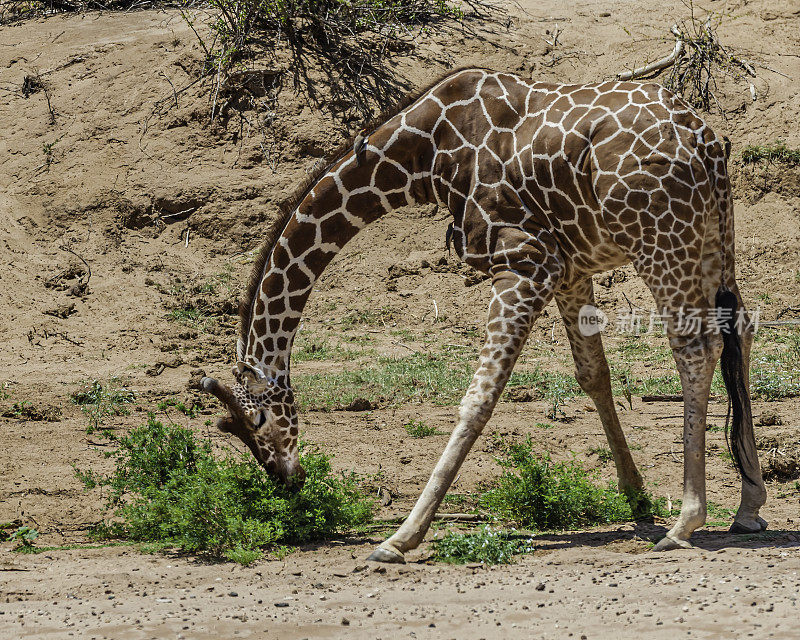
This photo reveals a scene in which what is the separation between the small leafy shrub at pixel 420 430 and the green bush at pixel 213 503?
4.69ft

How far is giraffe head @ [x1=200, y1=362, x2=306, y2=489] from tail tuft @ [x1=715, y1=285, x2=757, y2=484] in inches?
106

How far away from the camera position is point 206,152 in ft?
41.6

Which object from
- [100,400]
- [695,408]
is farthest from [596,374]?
[100,400]

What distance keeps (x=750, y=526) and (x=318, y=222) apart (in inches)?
129

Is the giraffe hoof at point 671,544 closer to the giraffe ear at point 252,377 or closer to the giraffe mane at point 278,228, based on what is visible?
the giraffe ear at point 252,377

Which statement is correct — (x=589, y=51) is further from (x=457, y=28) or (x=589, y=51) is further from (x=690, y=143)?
(x=690, y=143)

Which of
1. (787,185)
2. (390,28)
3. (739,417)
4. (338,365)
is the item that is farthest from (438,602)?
(390,28)

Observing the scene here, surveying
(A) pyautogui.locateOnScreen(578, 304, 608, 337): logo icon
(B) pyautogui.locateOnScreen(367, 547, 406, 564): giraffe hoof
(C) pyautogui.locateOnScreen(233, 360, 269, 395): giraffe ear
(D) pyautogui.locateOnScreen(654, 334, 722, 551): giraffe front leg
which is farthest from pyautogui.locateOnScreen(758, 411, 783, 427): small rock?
(C) pyautogui.locateOnScreen(233, 360, 269, 395): giraffe ear

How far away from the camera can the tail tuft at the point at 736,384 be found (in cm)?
549

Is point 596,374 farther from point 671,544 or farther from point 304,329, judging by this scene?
point 304,329

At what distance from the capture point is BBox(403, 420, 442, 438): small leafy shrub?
7.60m

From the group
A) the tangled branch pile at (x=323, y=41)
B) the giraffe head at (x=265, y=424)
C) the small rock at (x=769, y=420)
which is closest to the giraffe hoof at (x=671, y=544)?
the giraffe head at (x=265, y=424)

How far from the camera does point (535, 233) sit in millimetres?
5629

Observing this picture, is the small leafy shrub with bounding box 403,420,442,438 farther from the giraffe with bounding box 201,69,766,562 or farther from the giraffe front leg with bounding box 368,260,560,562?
the giraffe front leg with bounding box 368,260,560,562
